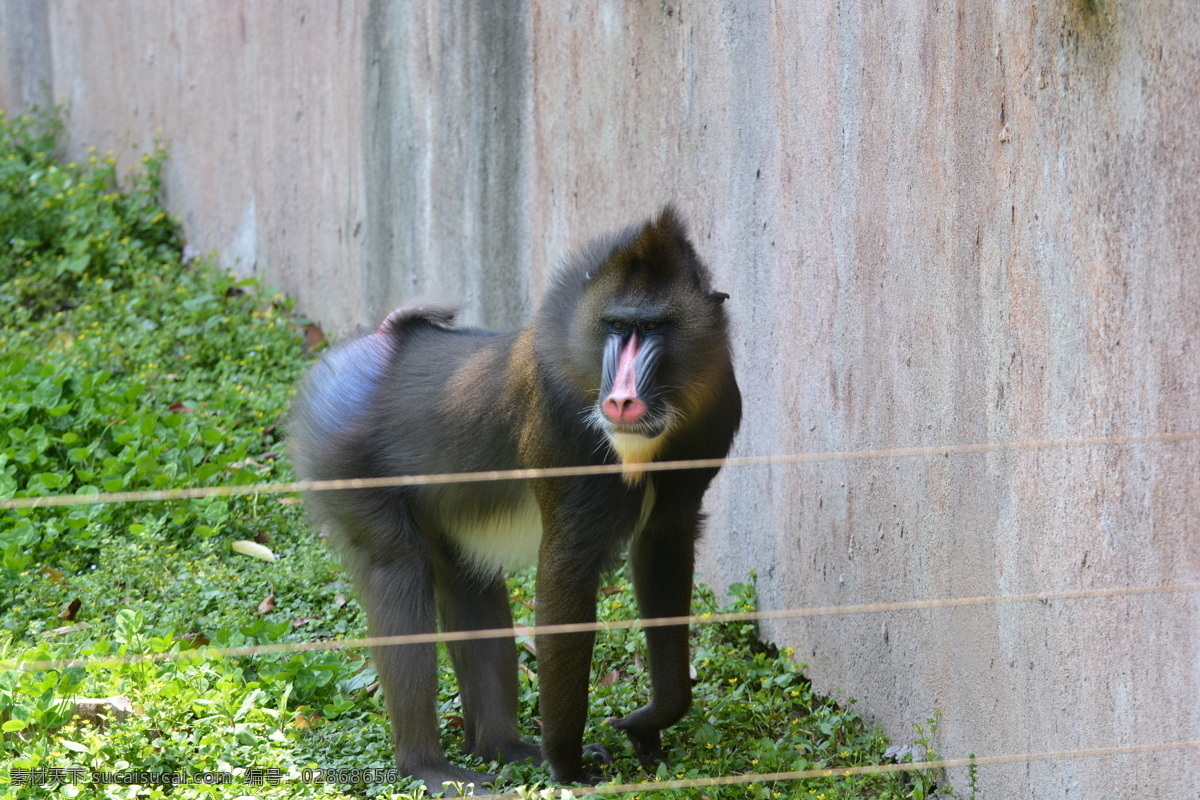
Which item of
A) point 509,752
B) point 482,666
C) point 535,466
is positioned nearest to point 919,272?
point 535,466

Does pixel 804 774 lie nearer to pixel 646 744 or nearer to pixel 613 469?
pixel 646 744

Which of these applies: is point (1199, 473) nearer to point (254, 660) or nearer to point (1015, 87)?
point (1015, 87)

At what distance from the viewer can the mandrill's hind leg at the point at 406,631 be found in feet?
12.3

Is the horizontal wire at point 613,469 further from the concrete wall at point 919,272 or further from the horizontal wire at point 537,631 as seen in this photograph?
the horizontal wire at point 537,631

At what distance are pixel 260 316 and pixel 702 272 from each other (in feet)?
16.2

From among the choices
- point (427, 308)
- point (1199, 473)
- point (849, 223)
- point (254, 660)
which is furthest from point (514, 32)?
point (1199, 473)

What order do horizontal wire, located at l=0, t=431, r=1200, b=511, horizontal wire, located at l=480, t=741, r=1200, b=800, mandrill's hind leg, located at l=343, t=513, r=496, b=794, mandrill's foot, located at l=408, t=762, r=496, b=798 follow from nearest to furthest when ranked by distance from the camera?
horizontal wire, located at l=0, t=431, r=1200, b=511
horizontal wire, located at l=480, t=741, r=1200, b=800
mandrill's foot, located at l=408, t=762, r=496, b=798
mandrill's hind leg, located at l=343, t=513, r=496, b=794

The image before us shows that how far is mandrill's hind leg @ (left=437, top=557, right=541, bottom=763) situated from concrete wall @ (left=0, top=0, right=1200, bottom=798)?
0.98m

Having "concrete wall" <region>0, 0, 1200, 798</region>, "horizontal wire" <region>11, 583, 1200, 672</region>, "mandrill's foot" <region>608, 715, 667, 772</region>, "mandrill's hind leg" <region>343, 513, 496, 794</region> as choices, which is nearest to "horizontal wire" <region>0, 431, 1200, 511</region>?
"concrete wall" <region>0, 0, 1200, 798</region>

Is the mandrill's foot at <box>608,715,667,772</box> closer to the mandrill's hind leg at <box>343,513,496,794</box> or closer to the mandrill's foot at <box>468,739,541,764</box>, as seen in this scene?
the mandrill's foot at <box>468,739,541,764</box>

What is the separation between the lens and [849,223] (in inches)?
152

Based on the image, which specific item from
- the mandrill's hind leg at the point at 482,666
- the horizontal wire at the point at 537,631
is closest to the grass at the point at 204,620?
the horizontal wire at the point at 537,631

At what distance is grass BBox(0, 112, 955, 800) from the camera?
340 centimetres

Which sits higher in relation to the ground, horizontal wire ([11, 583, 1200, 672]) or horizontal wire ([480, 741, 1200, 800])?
horizontal wire ([11, 583, 1200, 672])
